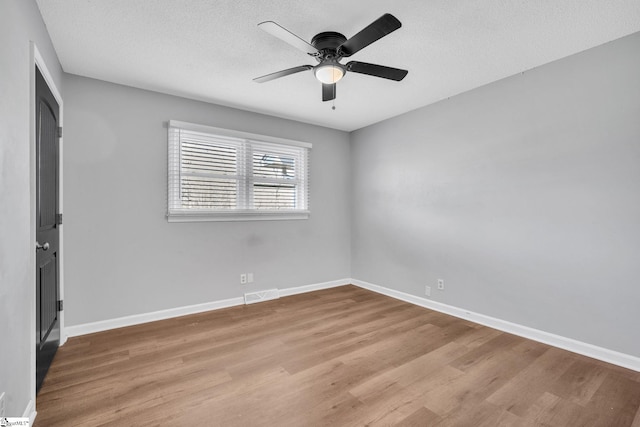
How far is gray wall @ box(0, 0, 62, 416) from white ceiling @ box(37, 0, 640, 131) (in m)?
0.61

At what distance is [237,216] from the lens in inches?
151

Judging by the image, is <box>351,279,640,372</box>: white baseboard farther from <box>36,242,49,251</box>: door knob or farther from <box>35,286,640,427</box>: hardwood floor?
<box>36,242,49,251</box>: door knob

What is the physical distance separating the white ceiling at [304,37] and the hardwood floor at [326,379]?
2.61m

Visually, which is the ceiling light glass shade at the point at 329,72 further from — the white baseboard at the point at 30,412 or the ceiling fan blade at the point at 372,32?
the white baseboard at the point at 30,412

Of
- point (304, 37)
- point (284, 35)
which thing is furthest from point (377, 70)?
point (284, 35)

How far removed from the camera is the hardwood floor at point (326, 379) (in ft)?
5.74

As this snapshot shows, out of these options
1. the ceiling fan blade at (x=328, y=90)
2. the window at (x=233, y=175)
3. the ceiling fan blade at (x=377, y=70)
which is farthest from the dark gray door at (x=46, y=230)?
the ceiling fan blade at (x=377, y=70)

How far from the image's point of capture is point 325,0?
1.90 m

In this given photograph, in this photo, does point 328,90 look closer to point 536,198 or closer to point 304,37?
point 304,37

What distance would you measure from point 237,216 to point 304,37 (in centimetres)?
232

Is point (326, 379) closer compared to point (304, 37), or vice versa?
point (326, 379)

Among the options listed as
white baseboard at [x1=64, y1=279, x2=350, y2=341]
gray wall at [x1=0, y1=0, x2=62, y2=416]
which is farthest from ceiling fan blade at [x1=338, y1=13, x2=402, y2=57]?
white baseboard at [x1=64, y1=279, x2=350, y2=341]

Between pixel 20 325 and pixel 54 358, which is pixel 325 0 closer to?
pixel 20 325

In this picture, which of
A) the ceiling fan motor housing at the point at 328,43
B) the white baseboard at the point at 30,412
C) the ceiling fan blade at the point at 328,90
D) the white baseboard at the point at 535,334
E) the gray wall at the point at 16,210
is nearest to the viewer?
the gray wall at the point at 16,210
